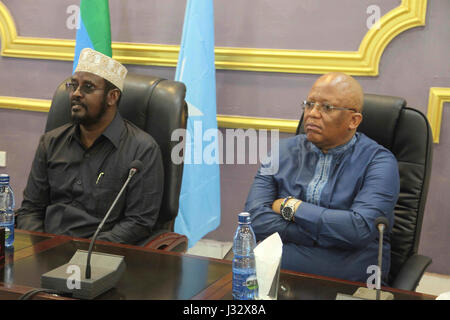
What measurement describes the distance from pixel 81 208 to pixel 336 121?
42.2 inches

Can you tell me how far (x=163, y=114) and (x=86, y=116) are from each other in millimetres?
329

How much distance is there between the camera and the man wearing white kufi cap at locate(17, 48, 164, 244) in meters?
2.13

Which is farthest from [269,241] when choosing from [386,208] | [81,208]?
[81,208]

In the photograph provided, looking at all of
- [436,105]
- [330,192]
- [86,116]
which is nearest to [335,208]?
[330,192]

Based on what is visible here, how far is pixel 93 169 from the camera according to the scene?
2223 mm

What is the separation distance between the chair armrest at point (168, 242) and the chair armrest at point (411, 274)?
765mm

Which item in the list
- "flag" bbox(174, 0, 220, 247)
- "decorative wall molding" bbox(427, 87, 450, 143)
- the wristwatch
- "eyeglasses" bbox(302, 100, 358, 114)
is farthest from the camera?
"flag" bbox(174, 0, 220, 247)

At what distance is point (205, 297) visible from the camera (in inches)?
53.1

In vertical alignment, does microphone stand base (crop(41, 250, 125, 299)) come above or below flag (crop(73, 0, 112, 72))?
below

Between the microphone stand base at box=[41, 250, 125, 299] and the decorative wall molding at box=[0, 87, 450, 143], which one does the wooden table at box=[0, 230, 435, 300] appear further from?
the decorative wall molding at box=[0, 87, 450, 143]

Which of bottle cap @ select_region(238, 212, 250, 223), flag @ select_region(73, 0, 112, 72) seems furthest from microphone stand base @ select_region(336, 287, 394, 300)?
flag @ select_region(73, 0, 112, 72)

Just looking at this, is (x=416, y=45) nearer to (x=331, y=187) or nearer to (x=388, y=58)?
(x=388, y=58)

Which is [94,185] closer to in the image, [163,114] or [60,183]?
[60,183]

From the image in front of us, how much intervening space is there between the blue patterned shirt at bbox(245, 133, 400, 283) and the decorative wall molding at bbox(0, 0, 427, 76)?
103 cm
